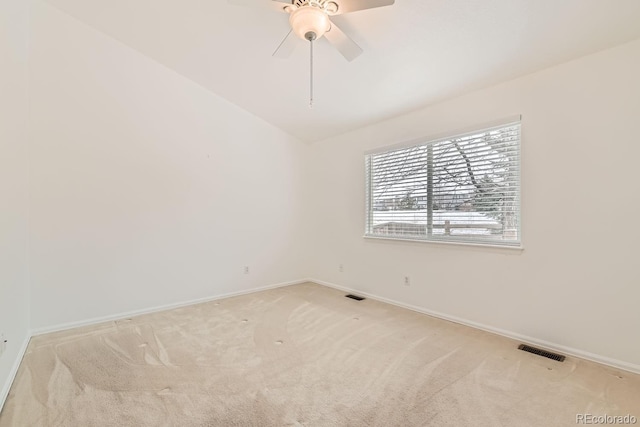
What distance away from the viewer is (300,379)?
2.05 metres

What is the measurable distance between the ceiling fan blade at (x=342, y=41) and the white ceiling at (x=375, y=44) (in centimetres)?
29

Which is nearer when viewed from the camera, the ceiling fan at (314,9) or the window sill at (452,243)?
the ceiling fan at (314,9)

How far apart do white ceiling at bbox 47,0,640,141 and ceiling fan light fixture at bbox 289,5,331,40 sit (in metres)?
0.49

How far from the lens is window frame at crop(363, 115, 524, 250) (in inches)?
107

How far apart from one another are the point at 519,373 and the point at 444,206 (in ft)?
5.72

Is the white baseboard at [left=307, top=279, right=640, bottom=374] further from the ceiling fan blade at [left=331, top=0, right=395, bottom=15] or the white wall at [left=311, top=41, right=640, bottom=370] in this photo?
the ceiling fan blade at [left=331, top=0, right=395, bottom=15]

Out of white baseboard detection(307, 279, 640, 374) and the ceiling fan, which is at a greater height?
the ceiling fan

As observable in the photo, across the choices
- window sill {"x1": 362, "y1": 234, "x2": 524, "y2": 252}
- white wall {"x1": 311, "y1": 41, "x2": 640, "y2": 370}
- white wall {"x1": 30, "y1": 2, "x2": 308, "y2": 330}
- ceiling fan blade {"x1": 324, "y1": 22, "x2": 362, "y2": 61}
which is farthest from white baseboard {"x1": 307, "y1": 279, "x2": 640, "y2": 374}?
ceiling fan blade {"x1": 324, "y1": 22, "x2": 362, "y2": 61}

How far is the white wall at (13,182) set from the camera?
1951mm

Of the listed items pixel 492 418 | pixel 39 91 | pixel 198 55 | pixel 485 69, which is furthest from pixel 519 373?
pixel 39 91

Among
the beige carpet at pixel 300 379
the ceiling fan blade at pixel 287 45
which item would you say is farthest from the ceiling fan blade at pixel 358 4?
the beige carpet at pixel 300 379

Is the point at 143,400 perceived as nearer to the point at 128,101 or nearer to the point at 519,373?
the point at 519,373

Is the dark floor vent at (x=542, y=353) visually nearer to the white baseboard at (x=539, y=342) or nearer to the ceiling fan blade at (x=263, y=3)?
the white baseboard at (x=539, y=342)

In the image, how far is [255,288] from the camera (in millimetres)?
4359
